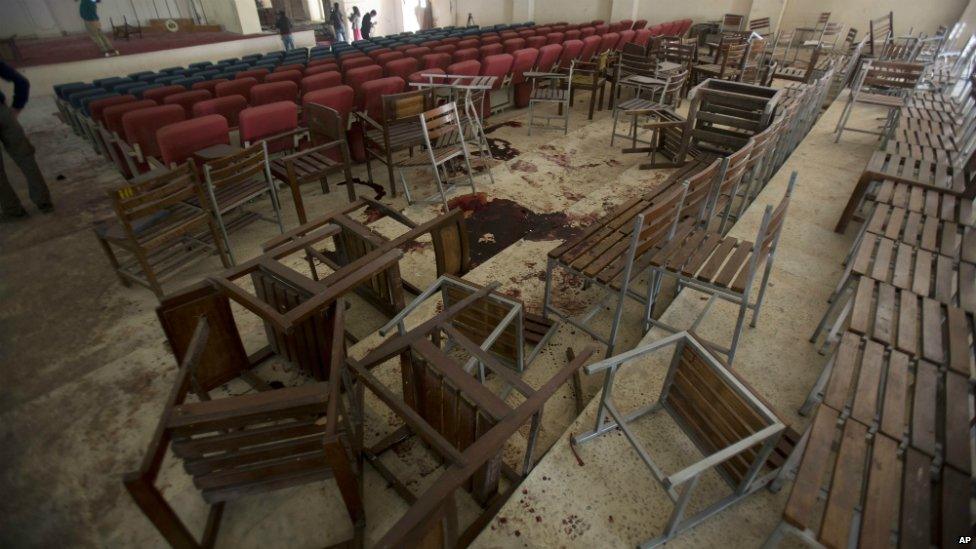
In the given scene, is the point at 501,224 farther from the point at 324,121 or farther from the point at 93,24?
the point at 93,24

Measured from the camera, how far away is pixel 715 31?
10.9m

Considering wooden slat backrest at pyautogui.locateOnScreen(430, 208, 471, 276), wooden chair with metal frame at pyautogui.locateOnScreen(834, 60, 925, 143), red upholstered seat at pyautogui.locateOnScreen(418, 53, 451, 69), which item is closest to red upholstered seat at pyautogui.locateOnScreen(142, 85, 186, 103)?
red upholstered seat at pyautogui.locateOnScreen(418, 53, 451, 69)

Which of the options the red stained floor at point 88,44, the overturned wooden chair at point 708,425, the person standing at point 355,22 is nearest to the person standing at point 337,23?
the person standing at point 355,22

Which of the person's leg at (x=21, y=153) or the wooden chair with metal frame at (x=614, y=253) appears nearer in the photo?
the wooden chair with metal frame at (x=614, y=253)

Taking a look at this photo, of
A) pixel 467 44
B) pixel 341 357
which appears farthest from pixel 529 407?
pixel 467 44

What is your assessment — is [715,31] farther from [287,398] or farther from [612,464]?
[287,398]

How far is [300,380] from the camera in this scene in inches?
97.7

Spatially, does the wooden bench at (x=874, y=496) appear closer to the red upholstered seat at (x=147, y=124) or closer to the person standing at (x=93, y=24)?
the red upholstered seat at (x=147, y=124)

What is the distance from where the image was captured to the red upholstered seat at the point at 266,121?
3.71 meters

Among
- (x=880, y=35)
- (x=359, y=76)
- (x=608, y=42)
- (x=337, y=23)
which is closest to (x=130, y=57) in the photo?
(x=337, y=23)

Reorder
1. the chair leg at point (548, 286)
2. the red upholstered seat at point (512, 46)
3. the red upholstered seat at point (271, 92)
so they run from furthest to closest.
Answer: the red upholstered seat at point (512, 46)
the red upholstered seat at point (271, 92)
the chair leg at point (548, 286)

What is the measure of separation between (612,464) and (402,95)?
138 inches

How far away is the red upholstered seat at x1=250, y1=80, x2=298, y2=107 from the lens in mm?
4501

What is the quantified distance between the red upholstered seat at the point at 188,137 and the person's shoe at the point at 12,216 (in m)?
1.99
